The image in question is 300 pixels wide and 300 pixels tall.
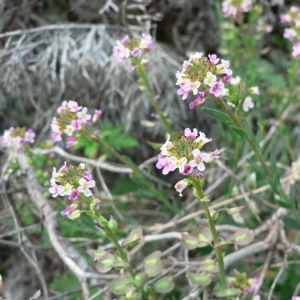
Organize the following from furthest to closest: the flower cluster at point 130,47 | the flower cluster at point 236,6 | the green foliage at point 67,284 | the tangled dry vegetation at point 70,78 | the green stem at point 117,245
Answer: the tangled dry vegetation at point 70,78
the flower cluster at point 236,6
the green foliage at point 67,284
the flower cluster at point 130,47
the green stem at point 117,245

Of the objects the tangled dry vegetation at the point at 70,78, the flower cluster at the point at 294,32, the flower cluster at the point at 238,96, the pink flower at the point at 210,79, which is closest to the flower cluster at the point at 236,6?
the flower cluster at the point at 294,32

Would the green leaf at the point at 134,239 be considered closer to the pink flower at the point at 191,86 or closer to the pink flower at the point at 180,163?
the pink flower at the point at 180,163

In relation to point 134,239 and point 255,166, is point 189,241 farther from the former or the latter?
point 255,166

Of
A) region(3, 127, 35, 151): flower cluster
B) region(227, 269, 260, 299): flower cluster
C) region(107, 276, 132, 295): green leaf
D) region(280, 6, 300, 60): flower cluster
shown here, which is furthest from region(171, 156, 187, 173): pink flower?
region(280, 6, 300, 60): flower cluster

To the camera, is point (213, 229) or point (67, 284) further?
point (67, 284)

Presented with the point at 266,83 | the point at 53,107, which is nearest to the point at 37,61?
the point at 53,107

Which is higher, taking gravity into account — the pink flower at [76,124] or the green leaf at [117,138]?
the pink flower at [76,124]

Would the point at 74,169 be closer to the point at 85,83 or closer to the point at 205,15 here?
the point at 85,83

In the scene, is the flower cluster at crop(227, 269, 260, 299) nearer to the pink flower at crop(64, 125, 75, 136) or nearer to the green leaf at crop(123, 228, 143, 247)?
the green leaf at crop(123, 228, 143, 247)

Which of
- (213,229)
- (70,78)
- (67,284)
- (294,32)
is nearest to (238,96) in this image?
A: (213,229)
